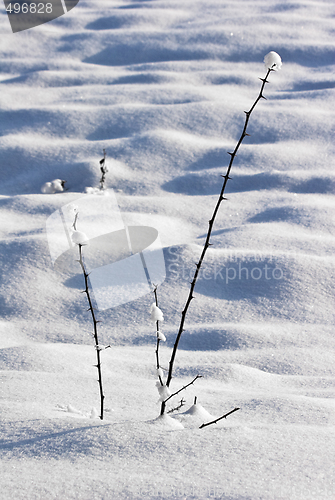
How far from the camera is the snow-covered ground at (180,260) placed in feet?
3.56

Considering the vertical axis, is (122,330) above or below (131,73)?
below

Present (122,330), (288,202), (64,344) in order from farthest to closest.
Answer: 1. (288,202)
2. (122,330)
3. (64,344)

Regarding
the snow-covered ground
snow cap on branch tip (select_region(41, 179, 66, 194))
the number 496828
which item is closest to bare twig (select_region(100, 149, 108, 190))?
the snow-covered ground

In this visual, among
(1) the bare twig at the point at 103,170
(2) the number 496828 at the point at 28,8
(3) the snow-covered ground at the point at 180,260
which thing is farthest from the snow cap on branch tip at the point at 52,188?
(2) the number 496828 at the point at 28,8

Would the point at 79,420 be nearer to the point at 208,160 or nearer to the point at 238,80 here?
the point at 208,160

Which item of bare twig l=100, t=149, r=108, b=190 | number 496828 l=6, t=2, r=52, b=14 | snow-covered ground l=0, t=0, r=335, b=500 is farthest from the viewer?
number 496828 l=6, t=2, r=52, b=14

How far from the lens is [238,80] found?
5383 millimetres

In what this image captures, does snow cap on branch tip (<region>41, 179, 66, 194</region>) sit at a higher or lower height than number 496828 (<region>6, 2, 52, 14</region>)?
lower

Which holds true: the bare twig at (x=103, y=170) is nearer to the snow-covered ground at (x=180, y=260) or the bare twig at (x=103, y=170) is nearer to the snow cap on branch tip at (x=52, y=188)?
the snow-covered ground at (x=180, y=260)

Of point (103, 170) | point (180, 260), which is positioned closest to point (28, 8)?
point (103, 170)

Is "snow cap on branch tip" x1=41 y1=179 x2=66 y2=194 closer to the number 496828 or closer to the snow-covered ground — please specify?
the snow-covered ground

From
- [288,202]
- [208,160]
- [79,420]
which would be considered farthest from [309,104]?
[79,420]

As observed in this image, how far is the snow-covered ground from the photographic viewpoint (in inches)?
42.8

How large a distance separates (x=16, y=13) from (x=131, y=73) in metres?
3.06
